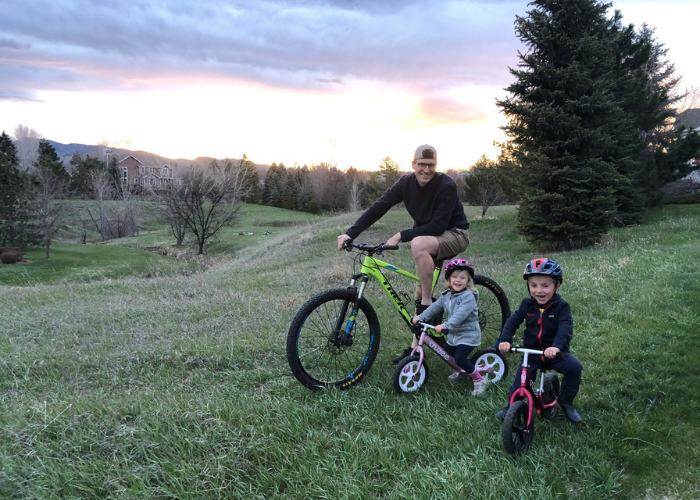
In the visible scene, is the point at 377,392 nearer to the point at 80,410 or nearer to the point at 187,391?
the point at 187,391

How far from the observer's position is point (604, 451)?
2896 millimetres

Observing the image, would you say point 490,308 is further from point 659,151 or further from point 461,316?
point 659,151

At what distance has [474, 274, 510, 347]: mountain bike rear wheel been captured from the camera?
4.97m

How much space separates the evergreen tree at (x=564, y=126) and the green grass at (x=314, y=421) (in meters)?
6.71

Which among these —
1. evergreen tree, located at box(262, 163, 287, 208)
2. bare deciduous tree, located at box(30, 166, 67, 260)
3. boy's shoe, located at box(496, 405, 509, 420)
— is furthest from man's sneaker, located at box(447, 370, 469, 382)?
evergreen tree, located at box(262, 163, 287, 208)

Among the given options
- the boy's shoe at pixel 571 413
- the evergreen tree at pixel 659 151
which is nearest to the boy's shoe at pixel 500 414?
the boy's shoe at pixel 571 413

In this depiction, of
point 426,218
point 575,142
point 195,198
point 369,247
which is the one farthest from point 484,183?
point 369,247

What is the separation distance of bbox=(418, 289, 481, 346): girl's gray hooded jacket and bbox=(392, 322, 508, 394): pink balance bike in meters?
0.12

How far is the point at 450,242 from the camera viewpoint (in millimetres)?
4340

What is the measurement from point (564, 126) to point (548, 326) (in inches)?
439

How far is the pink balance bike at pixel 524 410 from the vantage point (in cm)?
284

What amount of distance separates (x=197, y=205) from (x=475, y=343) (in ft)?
103

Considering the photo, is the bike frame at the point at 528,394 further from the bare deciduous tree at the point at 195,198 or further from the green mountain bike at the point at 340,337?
the bare deciduous tree at the point at 195,198

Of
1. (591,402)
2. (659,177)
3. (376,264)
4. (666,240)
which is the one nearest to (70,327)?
(376,264)
